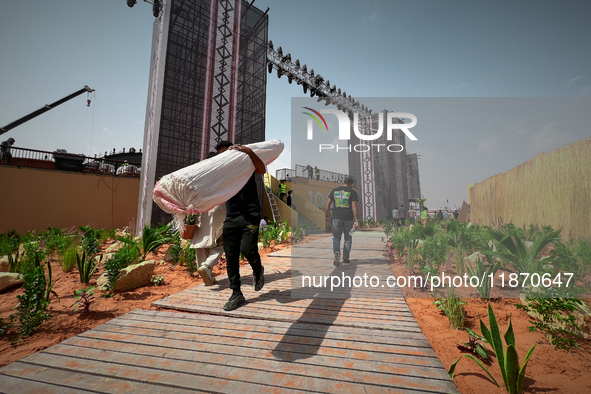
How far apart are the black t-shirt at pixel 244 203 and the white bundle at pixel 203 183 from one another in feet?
0.99

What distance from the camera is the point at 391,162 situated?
3.36 metres

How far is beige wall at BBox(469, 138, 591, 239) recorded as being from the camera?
239 cm

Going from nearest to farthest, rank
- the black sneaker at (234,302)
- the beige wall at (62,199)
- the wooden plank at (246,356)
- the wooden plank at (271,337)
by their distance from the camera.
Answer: the wooden plank at (246,356) < the wooden plank at (271,337) < the black sneaker at (234,302) < the beige wall at (62,199)

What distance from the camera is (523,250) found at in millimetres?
2721

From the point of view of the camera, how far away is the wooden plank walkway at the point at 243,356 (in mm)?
1328

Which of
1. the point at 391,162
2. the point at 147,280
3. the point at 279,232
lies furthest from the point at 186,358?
the point at 279,232

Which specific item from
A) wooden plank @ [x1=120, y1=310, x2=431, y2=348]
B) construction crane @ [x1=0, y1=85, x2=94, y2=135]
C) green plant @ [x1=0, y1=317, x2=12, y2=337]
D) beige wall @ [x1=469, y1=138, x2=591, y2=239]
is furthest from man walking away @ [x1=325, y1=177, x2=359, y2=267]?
construction crane @ [x1=0, y1=85, x2=94, y2=135]

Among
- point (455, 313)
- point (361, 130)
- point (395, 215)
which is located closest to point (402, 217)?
point (395, 215)

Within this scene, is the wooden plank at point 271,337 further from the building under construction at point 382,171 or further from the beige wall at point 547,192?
the beige wall at point 547,192

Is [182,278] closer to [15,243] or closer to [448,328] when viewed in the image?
[448,328]

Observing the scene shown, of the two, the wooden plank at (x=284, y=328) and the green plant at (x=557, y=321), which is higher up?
the green plant at (x=557, y=321)

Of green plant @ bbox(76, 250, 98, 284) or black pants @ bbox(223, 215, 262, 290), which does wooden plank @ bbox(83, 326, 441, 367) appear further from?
green plant @ bbox(76, 250, 98, 284)

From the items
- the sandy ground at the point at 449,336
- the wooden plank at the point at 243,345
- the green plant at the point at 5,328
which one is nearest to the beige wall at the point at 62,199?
→ the sandy ground at the point at 449,336

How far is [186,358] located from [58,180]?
12.0m
